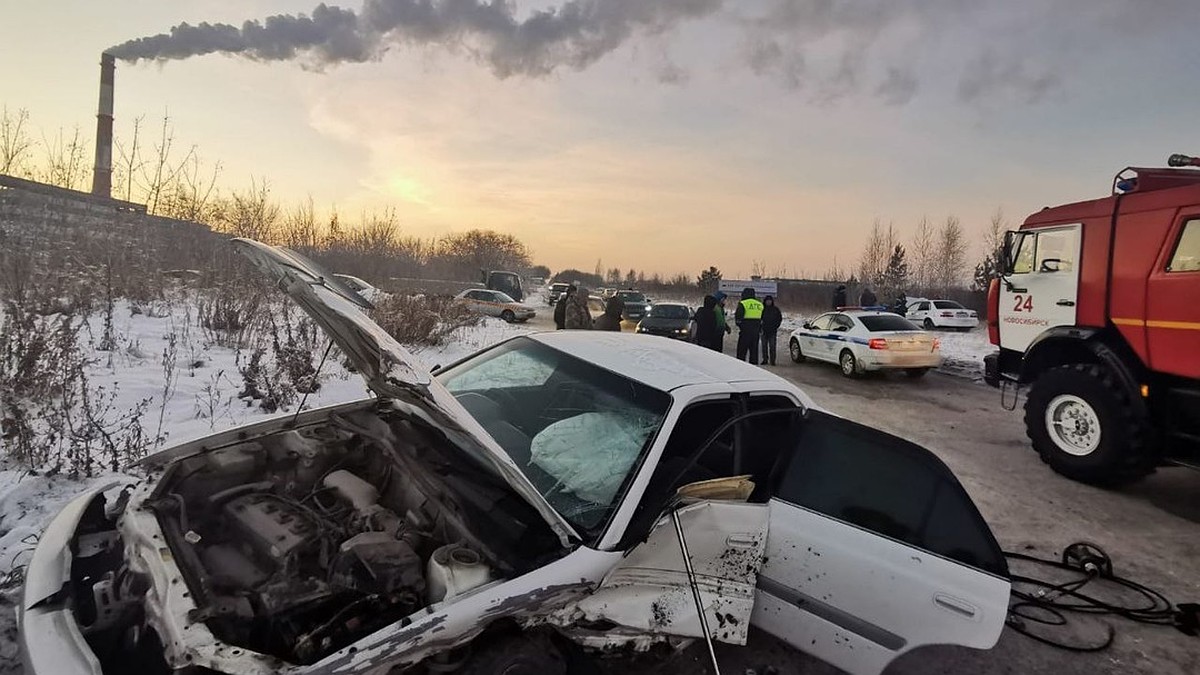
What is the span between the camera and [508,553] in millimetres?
2352

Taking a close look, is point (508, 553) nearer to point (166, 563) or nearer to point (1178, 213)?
point (166, 563)

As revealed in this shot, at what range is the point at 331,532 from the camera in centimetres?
253

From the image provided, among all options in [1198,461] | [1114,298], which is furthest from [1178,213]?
[1198,461]

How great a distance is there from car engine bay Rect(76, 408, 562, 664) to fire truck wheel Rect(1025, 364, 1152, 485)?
20.2 ft

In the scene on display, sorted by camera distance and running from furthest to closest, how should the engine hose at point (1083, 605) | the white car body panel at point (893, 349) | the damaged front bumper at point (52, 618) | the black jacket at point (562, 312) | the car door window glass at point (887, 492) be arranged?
1. the white car body panel at point (893, 349)
2. the black jacket at point (562, 312)
3. the engine hose at point (1083, 605)
4. the car door window glass at point (887, 492)
5. the damaged front bumper at point (52, 618)

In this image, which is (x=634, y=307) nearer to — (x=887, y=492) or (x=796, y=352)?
(x=796, y=352)

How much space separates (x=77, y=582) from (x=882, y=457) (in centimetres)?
332

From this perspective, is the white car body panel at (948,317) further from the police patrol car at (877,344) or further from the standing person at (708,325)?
the standing person at (708,325)

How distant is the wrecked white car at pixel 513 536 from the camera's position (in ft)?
6.70

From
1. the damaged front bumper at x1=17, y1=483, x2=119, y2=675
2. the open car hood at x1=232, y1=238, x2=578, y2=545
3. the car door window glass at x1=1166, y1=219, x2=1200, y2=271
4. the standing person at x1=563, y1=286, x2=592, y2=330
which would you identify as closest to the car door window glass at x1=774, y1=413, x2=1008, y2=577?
the open car hood at x1=232, y1=238, x2=578, y2=545

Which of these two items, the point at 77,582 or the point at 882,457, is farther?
the point at 882,457

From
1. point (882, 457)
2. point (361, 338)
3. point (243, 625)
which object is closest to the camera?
point (243, 625)

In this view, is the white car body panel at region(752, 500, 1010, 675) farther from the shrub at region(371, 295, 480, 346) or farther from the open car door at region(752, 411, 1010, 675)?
the shrub at region(371, 295, 480, 346)

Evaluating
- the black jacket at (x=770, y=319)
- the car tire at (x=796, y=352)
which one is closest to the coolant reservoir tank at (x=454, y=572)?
the black jacket at (x=770, y=319)
